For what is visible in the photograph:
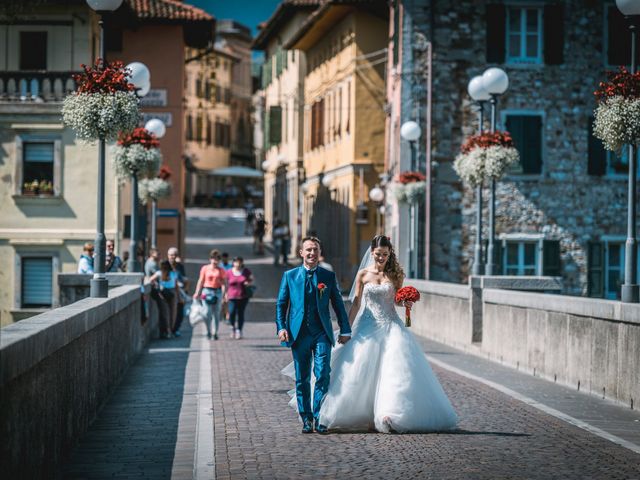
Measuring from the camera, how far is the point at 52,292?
37562 mm

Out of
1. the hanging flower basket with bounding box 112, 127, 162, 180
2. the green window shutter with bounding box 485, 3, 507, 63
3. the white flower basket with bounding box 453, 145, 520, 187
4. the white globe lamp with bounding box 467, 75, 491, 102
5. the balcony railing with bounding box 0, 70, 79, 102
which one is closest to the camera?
A: the white globe lamp with bounding box 467, 75, 491, 102

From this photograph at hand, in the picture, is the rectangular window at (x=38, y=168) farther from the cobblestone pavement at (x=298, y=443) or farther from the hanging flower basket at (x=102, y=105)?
the cobblestone pavement at (x=298, y=443)

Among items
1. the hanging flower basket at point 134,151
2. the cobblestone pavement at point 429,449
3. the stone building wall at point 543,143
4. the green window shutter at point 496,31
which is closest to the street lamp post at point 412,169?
the stone building wall at point 543,143

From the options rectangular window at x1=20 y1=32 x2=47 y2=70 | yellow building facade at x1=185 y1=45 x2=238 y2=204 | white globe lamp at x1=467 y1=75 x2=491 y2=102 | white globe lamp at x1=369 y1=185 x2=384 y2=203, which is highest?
yellow building facade at x1=185 y1=45 x2=238 y2=204

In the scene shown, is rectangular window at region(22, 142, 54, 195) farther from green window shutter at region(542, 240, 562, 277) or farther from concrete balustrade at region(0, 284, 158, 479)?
concrete balustrade at region(0, 284, 158, 479)

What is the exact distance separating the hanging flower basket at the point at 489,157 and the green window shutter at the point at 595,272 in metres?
15.2

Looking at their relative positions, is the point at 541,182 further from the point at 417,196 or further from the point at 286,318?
the point at 286,318

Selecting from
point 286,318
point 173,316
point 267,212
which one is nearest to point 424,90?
point 173,316

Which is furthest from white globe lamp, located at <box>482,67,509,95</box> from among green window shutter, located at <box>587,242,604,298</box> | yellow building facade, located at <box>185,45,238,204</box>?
yellow building facade, located at <box>185,45,238,204</box>

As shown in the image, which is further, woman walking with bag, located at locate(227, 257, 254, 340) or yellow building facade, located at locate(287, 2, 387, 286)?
yellow building facade, located at locate(287, 2, 387, 286)

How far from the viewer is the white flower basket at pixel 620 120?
15688mm

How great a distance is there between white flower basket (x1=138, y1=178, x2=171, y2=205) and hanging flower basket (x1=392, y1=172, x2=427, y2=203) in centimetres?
647

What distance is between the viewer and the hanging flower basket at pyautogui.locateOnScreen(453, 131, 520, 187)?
80.9ft

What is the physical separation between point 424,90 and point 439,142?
1.52 meters
